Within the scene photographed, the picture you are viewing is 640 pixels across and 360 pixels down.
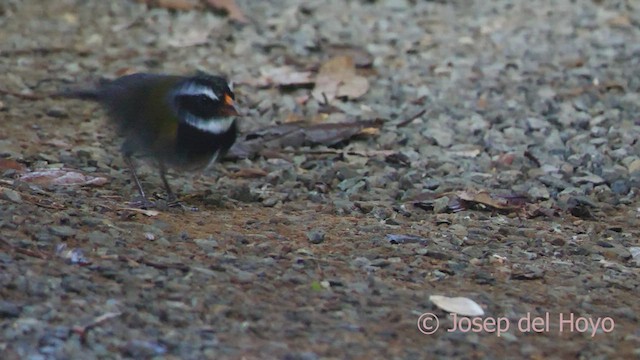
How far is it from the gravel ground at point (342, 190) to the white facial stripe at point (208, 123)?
1.14 ft

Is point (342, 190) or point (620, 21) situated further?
point (620, 21)

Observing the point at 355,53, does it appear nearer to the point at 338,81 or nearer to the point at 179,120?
the point at 338,81

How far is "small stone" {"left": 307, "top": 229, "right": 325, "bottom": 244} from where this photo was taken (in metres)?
4.96

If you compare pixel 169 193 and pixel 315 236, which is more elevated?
pixel 315 236

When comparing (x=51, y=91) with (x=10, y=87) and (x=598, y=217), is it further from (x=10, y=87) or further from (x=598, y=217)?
(x=598, y=217)

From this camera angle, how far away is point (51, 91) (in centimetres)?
729

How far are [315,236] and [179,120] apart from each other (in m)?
1.05

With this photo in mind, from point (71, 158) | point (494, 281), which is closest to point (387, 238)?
point (494, 281)

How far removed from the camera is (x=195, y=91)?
5633 mm

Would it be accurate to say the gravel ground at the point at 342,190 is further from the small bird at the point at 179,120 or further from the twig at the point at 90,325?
the small bird at the point at 179,120

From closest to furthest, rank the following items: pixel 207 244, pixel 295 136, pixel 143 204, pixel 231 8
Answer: pixel 207 244, pixel 143 204, pixel 295 136, pixel 231 8

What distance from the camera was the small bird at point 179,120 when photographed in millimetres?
5625

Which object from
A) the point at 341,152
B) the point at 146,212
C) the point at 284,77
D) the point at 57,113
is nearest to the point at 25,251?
the point at 146,212

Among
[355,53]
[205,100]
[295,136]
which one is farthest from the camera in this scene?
[355,53]
